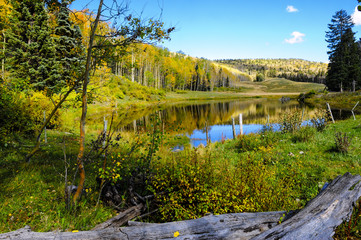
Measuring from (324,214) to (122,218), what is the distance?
136 inches

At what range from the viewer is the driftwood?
2391 millimetres

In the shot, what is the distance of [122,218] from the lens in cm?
379

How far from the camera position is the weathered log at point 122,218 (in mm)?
3512

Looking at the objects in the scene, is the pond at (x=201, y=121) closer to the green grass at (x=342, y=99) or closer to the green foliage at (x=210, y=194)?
the green foliage at (x=210, y=194)

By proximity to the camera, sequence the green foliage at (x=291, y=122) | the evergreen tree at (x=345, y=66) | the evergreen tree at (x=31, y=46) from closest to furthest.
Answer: the green foliage at (x=291, y=122)
the evergreen tree at (x=31, y=46)
the evergreen tree at (x=345, y=66)

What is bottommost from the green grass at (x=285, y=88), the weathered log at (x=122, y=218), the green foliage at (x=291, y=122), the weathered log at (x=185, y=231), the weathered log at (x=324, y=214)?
the weathered log at (x=122, y=218)

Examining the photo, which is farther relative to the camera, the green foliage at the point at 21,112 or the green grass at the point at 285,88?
the green grass at the point at 285,88

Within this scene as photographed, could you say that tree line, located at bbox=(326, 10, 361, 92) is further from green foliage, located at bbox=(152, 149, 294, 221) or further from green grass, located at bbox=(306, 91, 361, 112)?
green foliage, located at bbox=(152, 149, 294, 221)

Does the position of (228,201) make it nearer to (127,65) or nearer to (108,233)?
(108,233)

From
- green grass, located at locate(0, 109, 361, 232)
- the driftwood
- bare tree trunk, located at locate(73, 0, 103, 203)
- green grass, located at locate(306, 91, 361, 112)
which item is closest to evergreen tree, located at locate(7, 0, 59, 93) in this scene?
green grass, located at locate(0, 109, 361, 232)

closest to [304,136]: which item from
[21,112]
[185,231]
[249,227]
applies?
[249,227]

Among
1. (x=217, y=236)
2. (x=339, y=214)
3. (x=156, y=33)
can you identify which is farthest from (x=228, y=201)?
(x=156, y=33)

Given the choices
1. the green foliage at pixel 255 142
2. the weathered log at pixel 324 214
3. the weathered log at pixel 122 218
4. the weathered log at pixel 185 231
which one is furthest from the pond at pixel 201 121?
the weathered log at pixel 324 214

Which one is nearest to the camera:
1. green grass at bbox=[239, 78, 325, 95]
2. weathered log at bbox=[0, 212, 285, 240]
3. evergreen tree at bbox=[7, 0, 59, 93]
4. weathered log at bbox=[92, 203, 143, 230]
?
weathered log at bbox=[0, 212, 285, 240]
